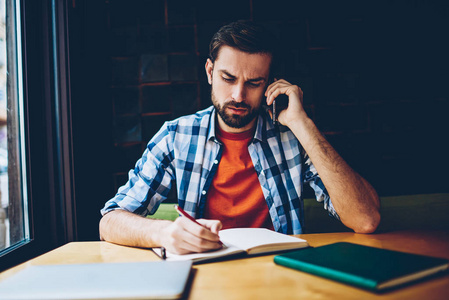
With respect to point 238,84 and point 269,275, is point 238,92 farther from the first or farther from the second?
point 269,275

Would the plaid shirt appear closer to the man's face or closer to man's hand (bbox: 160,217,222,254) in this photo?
the man's face

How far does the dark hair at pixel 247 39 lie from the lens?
1.49 metres

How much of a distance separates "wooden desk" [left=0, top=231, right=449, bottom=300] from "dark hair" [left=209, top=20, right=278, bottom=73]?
0.90 m

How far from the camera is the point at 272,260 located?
31.6 inches

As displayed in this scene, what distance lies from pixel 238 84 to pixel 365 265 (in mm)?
1012

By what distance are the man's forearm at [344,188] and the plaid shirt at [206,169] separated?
0.16 metres

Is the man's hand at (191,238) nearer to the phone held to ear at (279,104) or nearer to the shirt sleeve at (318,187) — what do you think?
the shirt sleeve at (318,187)

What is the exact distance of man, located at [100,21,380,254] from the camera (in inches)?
57.1

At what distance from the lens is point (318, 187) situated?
1.43 metres

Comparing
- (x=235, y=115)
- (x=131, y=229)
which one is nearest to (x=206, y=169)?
(x=235, y=115)

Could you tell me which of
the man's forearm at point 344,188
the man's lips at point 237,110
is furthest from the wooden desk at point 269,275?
the man's lips at point 237,110

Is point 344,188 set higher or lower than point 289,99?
lower

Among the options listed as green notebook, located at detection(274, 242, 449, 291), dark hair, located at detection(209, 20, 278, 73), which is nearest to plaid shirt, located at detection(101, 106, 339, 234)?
dark hair, located at detection(209, 20, 278, 73)

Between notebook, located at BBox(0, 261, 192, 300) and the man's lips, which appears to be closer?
notebook, located at BBox(0, 261, 192, 300)
